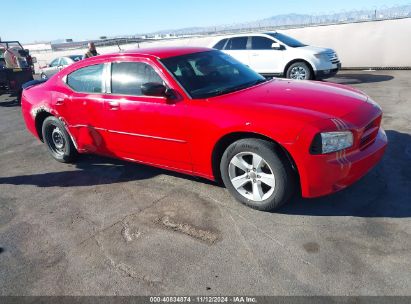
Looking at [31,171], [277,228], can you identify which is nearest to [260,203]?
[277,228]

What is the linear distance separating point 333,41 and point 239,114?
12.5 meters

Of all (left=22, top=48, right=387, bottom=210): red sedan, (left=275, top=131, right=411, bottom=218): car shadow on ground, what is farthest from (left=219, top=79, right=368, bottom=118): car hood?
(left=275, top=131, right=411, bottom=218): car shadow on ground

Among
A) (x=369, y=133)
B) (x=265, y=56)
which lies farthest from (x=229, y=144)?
(x=265, y=56)

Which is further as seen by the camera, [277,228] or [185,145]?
[185,145]

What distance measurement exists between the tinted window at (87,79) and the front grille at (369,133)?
3108 millimetres

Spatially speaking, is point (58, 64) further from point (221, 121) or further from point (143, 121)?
point (221, 121)

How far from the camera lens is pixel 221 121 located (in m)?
3.48

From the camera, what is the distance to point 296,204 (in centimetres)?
369

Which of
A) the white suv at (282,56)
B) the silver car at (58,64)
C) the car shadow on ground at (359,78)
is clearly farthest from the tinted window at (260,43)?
the silver car at (58,64)

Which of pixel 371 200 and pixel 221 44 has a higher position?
pixel 221 44

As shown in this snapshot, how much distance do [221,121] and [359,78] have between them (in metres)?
9.80

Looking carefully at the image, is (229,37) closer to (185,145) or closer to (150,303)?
(185,145)

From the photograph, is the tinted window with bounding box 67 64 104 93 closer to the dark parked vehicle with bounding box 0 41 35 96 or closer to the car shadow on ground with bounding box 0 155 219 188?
the car shadow on ground with bounding box 0 155 219 188

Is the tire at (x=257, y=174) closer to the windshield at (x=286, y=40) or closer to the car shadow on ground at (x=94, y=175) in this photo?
the car shadow on ground at (x=94, y=175)
